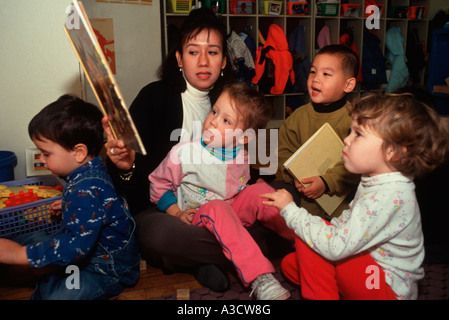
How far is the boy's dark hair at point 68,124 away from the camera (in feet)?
3.95

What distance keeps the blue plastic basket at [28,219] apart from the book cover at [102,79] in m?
0.53

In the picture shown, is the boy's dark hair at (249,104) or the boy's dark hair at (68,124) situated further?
the boy's dark hair at (249,104)

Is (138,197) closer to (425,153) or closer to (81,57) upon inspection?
(81,57)

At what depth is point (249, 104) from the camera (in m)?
1.44

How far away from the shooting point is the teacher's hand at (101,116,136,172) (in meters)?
1.21

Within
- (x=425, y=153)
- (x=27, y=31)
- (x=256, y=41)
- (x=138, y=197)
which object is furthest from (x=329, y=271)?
(x=256, y=41)

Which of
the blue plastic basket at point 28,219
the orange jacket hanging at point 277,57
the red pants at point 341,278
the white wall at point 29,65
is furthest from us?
the orange jacket hanging at point 277,57

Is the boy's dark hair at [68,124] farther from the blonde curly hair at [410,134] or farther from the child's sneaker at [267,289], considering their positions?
the blonde curly hair at [410,134]

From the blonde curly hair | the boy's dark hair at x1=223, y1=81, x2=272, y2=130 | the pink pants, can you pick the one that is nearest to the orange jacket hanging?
the boy's dark hair at x1=223, y1=81, x2=272, y2=130

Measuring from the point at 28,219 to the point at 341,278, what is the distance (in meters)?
1.18

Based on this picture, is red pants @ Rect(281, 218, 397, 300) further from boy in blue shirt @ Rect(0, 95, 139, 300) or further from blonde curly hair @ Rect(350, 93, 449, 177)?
boy in blue shirt @ Rect(0, 95, 139, 300)

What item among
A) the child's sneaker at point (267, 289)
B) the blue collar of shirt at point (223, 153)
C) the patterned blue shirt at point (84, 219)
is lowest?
the child's sneaker at point (267, 289)

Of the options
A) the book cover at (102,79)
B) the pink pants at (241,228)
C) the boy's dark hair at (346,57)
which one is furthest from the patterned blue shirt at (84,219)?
the boy's dark hair at (346,57)

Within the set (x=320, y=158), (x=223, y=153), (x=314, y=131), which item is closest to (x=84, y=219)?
(x=223, y=153)
